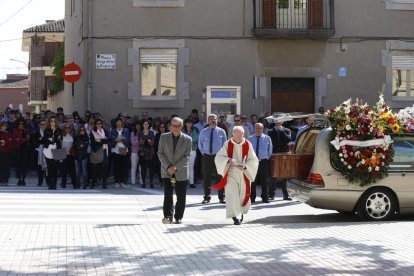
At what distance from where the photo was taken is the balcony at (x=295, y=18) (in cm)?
2447

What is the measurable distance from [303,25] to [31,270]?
17624 mm

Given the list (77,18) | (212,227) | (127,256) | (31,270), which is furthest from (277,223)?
(77,18)

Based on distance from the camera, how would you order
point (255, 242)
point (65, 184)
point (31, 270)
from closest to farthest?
point (31, 270), point (255, 242), point (65, 184)

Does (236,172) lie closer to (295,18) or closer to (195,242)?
(195,242)

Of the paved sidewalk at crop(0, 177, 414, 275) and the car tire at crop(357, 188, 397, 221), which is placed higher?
the car tire at crop(357, 188, 397, 221)

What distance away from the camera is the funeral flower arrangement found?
1355 centimetres

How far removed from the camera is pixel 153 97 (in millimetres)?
24922

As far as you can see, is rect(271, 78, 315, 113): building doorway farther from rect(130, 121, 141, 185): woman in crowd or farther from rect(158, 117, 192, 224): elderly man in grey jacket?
rect(158, 117, 192, 224): elderly man in grey jacket

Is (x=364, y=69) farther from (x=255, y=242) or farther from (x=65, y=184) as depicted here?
(x=255, y=242)

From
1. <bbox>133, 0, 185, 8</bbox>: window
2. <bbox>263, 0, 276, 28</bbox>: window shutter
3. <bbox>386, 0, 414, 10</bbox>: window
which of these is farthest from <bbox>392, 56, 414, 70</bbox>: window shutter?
<bbox>133, 0, 185, 8</bbox>: window

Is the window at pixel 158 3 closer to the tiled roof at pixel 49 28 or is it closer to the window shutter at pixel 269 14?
the window shutter at pixel 269 14

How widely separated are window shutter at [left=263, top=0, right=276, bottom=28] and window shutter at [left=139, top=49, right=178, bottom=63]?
2924mm

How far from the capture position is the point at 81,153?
2012 centimetres

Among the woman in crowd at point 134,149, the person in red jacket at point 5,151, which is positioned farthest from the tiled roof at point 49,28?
the woman in crowd at point 134,149
